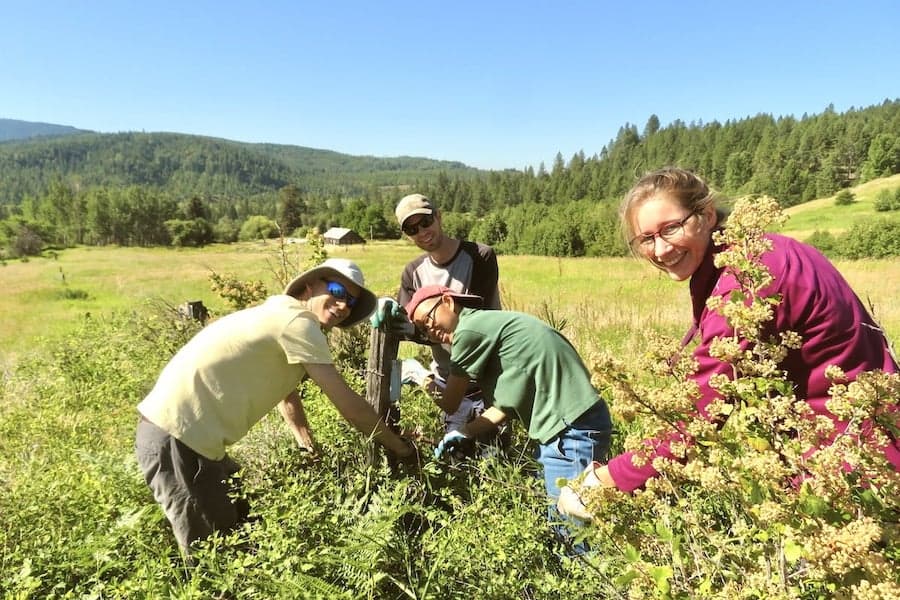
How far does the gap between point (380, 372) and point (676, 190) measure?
6.59 ft

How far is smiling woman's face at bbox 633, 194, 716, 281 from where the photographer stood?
172cm

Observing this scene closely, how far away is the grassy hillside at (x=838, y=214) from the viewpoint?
4634cm

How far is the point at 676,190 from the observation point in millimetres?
1736

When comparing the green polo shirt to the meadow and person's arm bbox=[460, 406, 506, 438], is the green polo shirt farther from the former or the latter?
the meadow

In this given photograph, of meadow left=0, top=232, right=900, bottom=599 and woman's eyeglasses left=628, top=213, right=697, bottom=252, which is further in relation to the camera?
meadow left=0, top=232, right=900, bottom=599

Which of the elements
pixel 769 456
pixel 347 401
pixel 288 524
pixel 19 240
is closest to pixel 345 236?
pixel 19 240

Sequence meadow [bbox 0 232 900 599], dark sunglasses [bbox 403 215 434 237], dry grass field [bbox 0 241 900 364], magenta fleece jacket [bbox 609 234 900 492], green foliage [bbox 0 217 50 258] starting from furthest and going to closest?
green foliage [bbox 0 217 50 258] → dry grass field [bbox 0 241 900 364] → dark sunglasses [bbox 403 215 434 237] → meadow [bbox 0 232 900 599] → magenta fleece jacket [bbox 609 234 900 492]

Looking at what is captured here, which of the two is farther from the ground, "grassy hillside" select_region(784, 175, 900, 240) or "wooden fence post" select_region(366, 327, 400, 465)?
"grassy hillside" select_region(784, 175, 900, 240)

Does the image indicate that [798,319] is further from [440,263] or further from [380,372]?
[440,263]

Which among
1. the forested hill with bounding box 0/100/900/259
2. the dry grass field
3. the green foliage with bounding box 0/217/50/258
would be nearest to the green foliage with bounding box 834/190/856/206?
the forested hill with bounding box 0/100/900/259

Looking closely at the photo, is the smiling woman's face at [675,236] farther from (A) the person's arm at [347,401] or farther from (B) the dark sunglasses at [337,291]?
(B) the dark sunglasses at [337,291]

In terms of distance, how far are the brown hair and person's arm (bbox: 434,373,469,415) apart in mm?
1504

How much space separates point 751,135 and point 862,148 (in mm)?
20133

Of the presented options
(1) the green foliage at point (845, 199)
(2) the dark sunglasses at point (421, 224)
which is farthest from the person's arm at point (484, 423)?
(1) the green foliage at point (845, 199)
